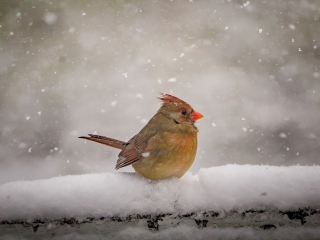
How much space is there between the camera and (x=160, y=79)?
523 centimetres

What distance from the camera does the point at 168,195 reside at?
1.54m

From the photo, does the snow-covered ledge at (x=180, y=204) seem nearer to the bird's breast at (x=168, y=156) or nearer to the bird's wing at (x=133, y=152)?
the bird's breast at (x=168, y=156)

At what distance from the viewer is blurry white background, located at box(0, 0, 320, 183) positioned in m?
5.00

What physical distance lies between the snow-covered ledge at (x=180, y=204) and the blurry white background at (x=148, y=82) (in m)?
3.36

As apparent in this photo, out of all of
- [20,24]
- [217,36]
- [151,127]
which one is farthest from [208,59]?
[151,127]

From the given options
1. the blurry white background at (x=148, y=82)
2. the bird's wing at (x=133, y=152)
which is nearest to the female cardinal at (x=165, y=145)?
the bird's wing at (x=133, y=152)

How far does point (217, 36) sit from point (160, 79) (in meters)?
1.33

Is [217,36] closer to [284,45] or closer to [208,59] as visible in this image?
[208,59]

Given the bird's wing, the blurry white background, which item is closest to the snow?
the bird's wing

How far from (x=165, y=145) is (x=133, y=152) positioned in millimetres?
266

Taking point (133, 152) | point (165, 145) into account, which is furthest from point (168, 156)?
point (133, 152)

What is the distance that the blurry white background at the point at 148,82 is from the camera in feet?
16.4

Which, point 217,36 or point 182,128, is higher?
point 217,36

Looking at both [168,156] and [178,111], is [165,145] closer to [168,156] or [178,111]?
[168,156]
